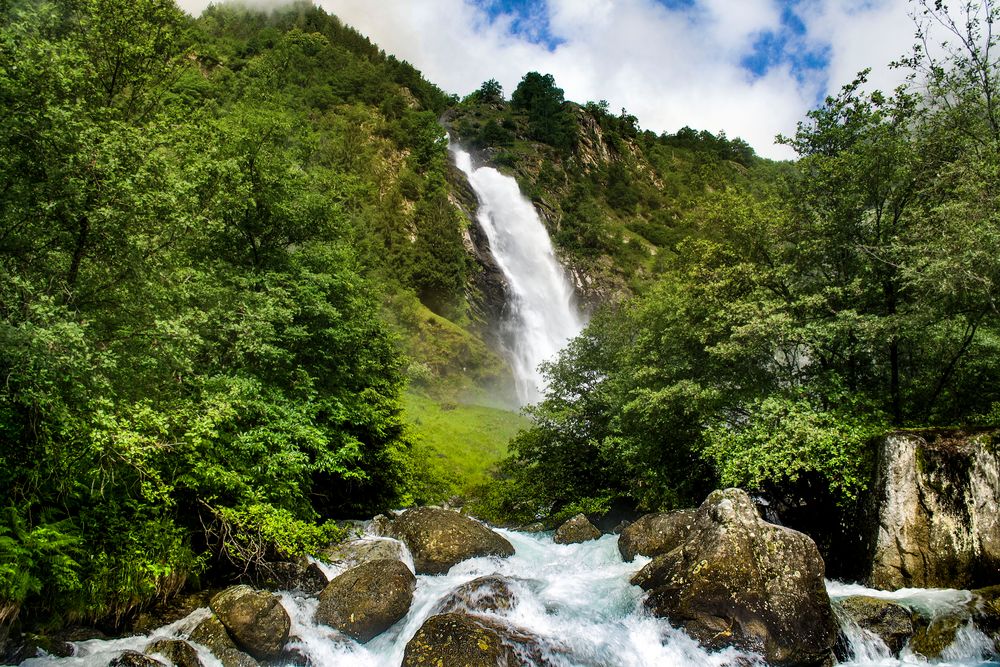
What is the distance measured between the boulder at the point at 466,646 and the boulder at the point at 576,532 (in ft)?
27.2

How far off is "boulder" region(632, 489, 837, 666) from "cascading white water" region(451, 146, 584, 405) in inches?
1490

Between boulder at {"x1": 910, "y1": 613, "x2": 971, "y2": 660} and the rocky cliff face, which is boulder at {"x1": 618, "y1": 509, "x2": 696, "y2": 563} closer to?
boulder at {"x1": 910, "y1": 613, "x2": 971, "y2": 660}

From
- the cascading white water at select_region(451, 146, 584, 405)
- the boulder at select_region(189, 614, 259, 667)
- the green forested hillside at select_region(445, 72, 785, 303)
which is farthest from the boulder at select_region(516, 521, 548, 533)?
the green forested hillside at select_region(445, 72, 785, 303)

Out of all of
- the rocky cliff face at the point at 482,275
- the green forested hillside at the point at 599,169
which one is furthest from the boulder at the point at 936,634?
the green forested hillside at the point at 599,169

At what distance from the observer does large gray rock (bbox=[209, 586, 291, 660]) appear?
9445 millimetres

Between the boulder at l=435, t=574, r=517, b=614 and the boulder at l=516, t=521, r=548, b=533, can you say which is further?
→ the boulder at l=516, t=521, r=548, b=533

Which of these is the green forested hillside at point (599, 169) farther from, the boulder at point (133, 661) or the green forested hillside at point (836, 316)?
the boulder at point (133, 661)

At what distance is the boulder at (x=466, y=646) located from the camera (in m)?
8.62

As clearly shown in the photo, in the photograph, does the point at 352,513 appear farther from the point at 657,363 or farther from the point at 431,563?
the point at 657,363

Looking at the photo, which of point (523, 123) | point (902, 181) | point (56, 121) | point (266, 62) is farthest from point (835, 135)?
point (523, 123)

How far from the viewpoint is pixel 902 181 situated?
14.5m

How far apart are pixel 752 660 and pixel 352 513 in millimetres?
12759

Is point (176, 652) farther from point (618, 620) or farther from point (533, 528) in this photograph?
point (533, 528)

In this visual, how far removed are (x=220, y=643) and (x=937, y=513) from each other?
13.4m
